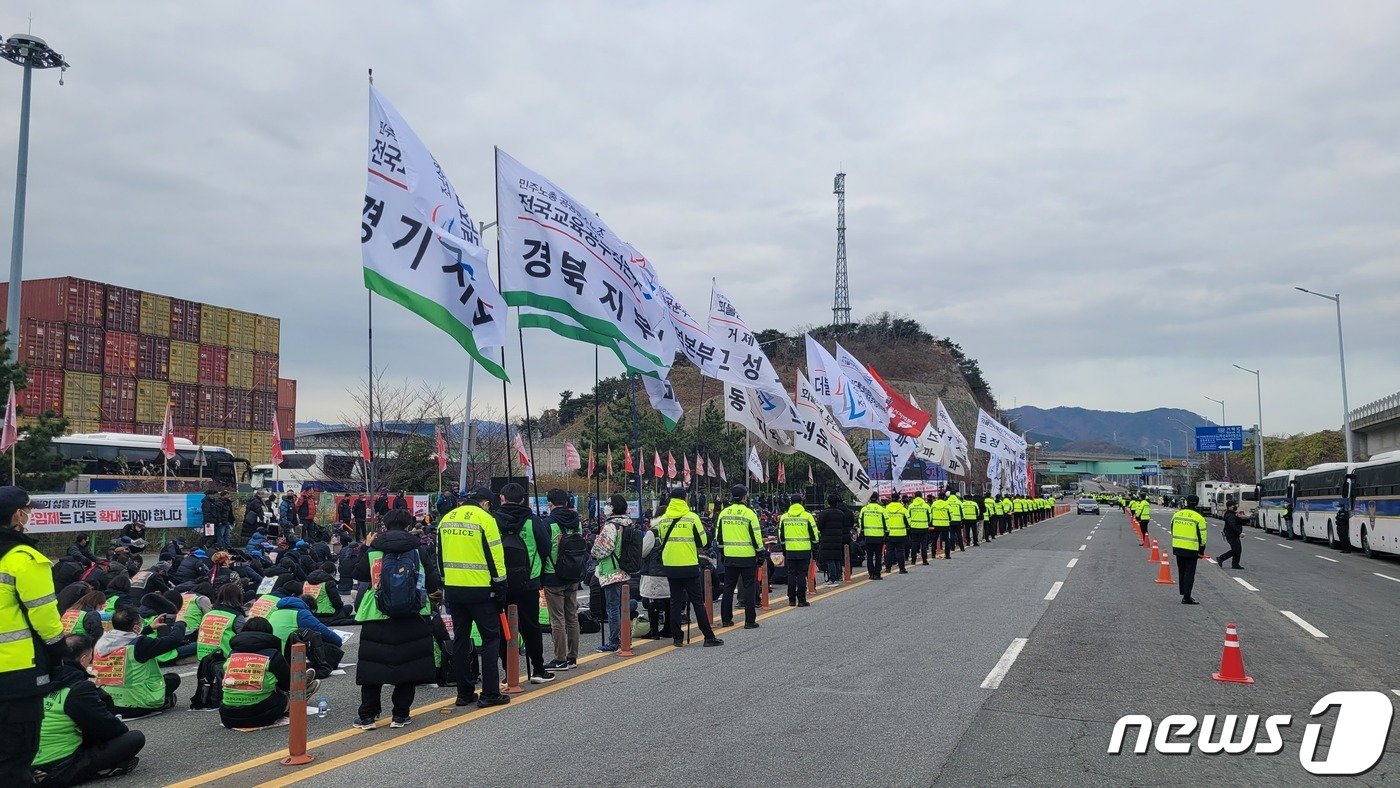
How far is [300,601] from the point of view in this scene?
335 inches

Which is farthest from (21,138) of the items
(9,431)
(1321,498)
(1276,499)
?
(1276,499)

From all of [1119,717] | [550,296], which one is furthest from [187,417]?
[1119,717]

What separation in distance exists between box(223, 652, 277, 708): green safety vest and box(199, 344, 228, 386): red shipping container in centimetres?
4172

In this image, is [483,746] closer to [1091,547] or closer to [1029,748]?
[1029,748]

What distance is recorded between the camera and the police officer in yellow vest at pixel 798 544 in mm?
14375

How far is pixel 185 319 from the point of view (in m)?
44.7

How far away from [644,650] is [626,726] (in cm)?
360

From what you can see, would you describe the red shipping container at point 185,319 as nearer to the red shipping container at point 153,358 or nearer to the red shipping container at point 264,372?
the red shipping container at point 153,358

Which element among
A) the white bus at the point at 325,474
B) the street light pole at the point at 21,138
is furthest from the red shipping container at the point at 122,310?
the street light pole at the point at 21,138

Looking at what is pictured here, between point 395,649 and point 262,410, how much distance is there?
44879mm

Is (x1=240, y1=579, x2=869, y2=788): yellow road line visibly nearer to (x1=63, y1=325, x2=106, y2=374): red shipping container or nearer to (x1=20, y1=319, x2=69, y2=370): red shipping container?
(x1=20, y1=319, x2=69, y2=370): red shipping container

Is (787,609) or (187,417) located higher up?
(187,417)

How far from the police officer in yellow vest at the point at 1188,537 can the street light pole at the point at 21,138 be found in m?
24.0

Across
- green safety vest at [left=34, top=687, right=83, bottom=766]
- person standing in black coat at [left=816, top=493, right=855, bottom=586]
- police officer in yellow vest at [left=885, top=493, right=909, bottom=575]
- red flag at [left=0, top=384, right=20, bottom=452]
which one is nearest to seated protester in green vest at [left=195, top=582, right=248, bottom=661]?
green safety vest at [left=34, top=687, right=83, bottom=766]
